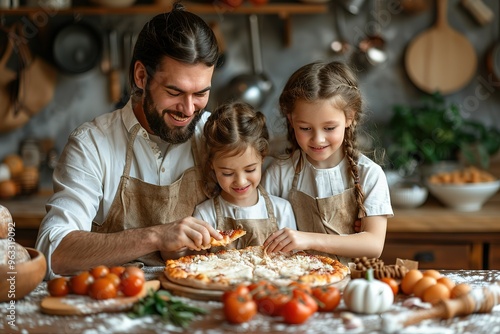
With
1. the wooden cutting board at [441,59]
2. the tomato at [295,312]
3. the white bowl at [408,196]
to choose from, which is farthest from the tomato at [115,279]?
the wooden cutting board at [441,59]

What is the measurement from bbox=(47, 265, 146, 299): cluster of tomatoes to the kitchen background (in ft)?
8.09

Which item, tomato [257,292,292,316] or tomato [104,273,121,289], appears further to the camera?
tomato [104,273,121,289]

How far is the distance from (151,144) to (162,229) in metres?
0.49

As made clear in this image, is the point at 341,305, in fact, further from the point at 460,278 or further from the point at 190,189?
the point at 190,189

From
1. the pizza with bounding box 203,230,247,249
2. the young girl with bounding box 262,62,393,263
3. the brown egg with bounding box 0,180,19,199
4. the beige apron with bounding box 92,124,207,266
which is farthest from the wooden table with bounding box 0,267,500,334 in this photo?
the brown egg with bounding box 0,180,19,199

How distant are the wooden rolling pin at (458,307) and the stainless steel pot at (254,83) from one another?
2.54 m

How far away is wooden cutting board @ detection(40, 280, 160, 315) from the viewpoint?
2014mm

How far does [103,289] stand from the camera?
6.81ft

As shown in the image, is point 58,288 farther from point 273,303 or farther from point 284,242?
point 284,242

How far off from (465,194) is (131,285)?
2372mm

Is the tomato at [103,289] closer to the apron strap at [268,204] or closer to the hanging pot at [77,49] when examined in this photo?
the apron strap at [268,204]

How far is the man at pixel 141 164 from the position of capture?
2.49m

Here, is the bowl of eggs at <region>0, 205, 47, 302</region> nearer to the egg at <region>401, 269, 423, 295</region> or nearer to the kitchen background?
the egg at <region>401, 269, 423, 295</region>

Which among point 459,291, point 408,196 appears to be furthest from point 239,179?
point 408,196
